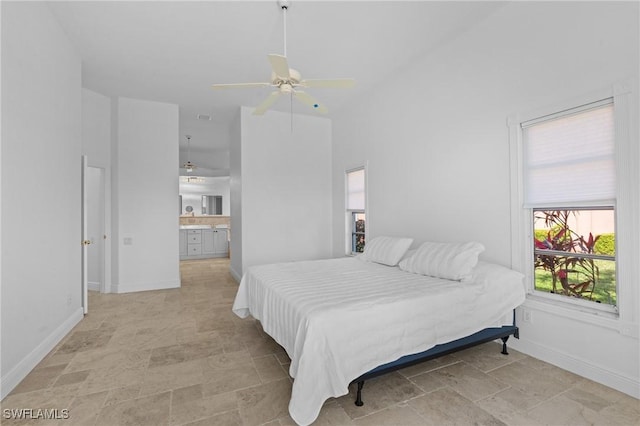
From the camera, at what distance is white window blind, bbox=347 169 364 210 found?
5.41 metres

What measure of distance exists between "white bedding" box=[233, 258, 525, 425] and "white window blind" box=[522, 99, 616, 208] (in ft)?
2.60

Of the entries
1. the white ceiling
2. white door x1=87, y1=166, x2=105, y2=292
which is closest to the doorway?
white door x1=87, y1=166, x2=105, y2=292

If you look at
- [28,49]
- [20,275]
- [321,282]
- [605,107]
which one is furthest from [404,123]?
[20,275]

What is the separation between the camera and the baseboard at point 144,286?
502 centimetres

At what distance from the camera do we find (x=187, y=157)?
9305mm

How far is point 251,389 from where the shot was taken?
7.23 ft

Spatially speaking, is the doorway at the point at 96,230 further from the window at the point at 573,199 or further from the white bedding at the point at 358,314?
the window at the point at 573,199

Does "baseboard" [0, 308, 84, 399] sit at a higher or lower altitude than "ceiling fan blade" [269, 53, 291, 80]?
lower

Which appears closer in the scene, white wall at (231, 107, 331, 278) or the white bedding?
A: the white bedding

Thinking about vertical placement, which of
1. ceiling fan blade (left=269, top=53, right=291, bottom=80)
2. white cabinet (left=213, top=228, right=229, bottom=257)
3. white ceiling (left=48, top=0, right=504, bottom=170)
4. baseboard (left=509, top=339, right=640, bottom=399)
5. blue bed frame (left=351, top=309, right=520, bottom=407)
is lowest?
baseboard (left=509, top=339, right=640, bottom=399)

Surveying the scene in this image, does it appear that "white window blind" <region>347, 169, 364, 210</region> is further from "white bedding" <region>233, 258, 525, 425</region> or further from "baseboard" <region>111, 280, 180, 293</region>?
"baseboard" <region>111, 280, 180, 293</region>

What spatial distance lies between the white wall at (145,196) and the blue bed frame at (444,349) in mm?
4494

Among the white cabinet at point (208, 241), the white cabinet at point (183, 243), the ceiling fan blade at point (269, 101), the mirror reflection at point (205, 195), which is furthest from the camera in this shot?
the mirror reflection at point (205, 195)

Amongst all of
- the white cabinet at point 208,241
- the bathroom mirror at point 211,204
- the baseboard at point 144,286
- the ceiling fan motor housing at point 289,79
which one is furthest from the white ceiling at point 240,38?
the bathroom mirror at point 211,204
